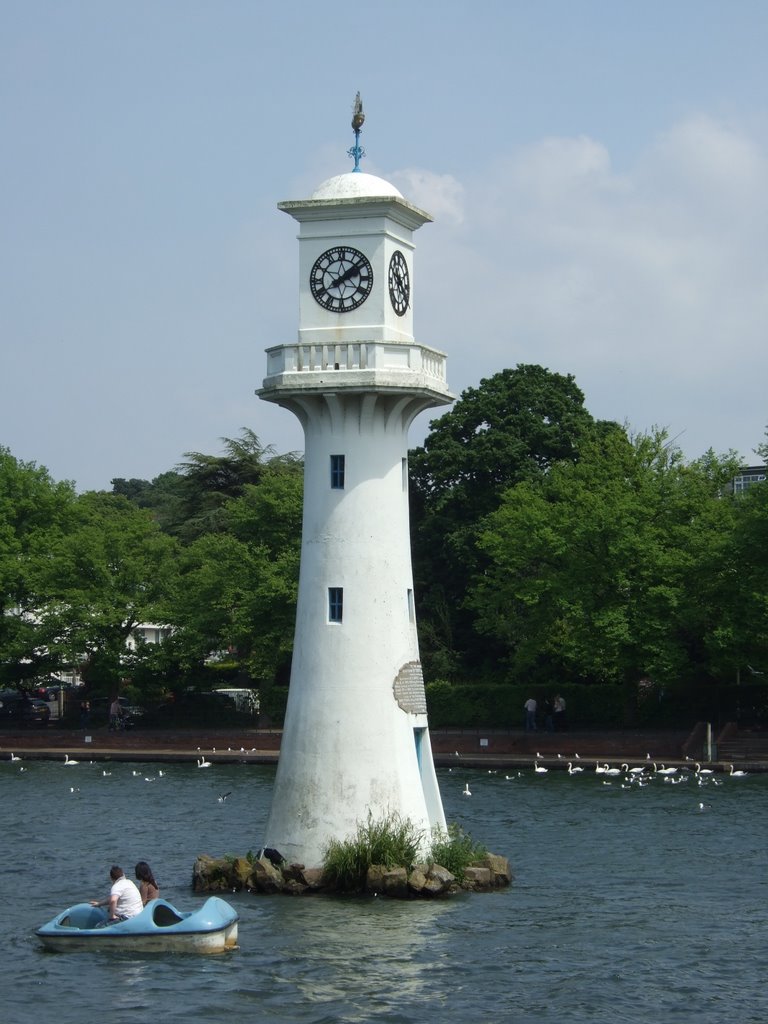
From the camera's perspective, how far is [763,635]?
7200 centimetres

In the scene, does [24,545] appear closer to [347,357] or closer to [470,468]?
[470,468]

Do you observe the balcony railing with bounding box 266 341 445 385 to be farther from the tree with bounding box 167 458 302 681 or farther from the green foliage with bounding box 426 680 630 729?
the tree with bounding box 167 458 302 681

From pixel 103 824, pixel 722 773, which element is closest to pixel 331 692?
pixel 103 824

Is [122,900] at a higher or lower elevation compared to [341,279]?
lower

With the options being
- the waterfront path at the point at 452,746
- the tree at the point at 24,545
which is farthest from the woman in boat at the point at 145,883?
the tree at the point at 24,545

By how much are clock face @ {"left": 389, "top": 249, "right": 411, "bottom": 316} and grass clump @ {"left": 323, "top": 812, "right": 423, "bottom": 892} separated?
10.5 m

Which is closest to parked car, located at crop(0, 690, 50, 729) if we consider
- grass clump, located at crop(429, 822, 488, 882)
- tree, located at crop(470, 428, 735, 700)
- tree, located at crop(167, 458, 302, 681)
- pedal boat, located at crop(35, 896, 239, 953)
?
tree, located at crop(167, 458, 302, 681)

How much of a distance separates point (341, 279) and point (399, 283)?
1.38 m

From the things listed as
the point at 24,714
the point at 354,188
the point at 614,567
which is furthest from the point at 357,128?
the point at 24,714

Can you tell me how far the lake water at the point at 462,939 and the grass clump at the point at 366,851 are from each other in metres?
0.52

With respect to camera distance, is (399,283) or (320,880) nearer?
(320,880)

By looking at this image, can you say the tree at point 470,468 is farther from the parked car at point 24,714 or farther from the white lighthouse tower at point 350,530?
the white lighthouse tower at point 350,530

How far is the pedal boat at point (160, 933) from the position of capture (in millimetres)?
34438

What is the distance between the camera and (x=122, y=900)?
1378 inches
